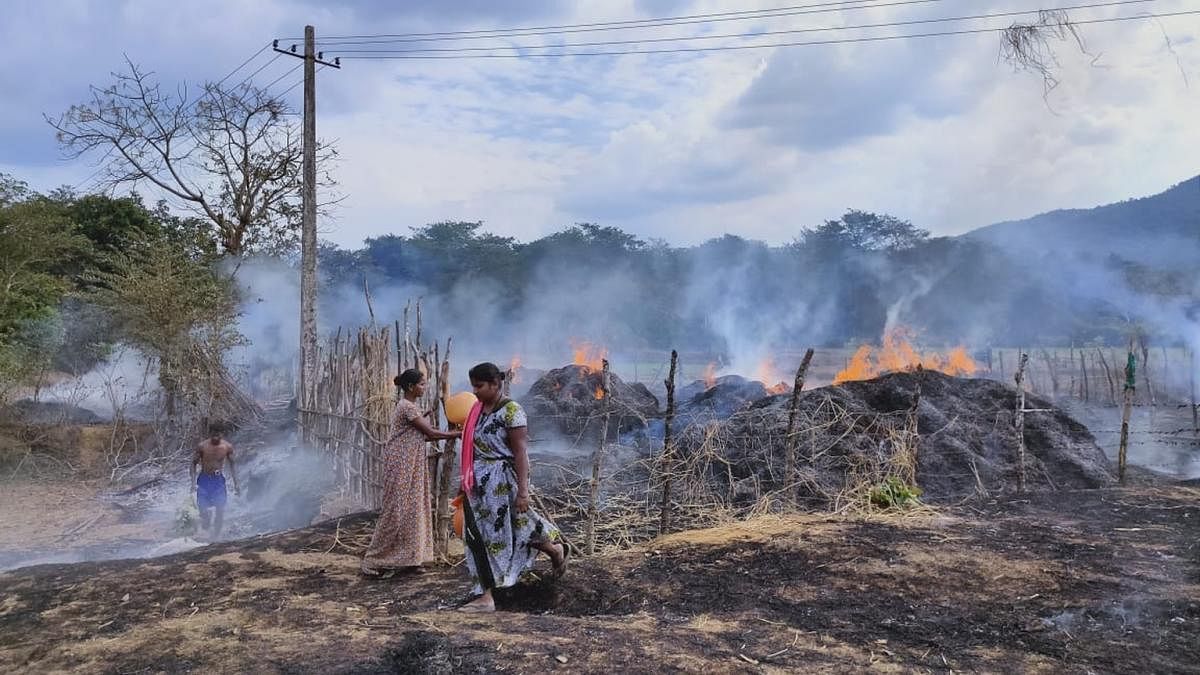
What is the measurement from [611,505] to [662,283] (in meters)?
27.8

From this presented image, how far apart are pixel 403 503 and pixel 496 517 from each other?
1.26 m

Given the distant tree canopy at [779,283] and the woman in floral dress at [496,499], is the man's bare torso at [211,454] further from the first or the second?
the distant tree canopy at [779,283]

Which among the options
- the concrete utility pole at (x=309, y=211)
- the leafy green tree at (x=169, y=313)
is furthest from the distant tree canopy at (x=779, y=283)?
the concrete utility pole at (x=309, y=211)

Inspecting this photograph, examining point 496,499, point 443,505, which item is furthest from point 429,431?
point 496,499

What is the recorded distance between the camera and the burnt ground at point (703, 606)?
3926 millimetres

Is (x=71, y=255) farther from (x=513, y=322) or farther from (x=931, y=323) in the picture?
(x=931, y=323)

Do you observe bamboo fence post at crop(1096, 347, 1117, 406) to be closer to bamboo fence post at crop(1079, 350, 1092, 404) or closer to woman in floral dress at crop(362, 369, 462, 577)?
bamboo fence post at crop(1079, 350, 1092, 404)

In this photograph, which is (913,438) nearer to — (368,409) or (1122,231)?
(368,409)

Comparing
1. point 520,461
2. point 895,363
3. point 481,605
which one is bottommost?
point 481,605

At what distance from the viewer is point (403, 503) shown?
586cm

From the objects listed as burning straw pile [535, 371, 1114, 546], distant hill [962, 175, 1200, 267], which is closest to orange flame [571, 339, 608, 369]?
burning straw pile [535, 371, 1114, 546]

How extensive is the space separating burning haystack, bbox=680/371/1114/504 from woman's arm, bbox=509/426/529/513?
387cm

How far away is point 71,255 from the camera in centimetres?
1695

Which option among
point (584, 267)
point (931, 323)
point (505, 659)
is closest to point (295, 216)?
point (505, 659)
